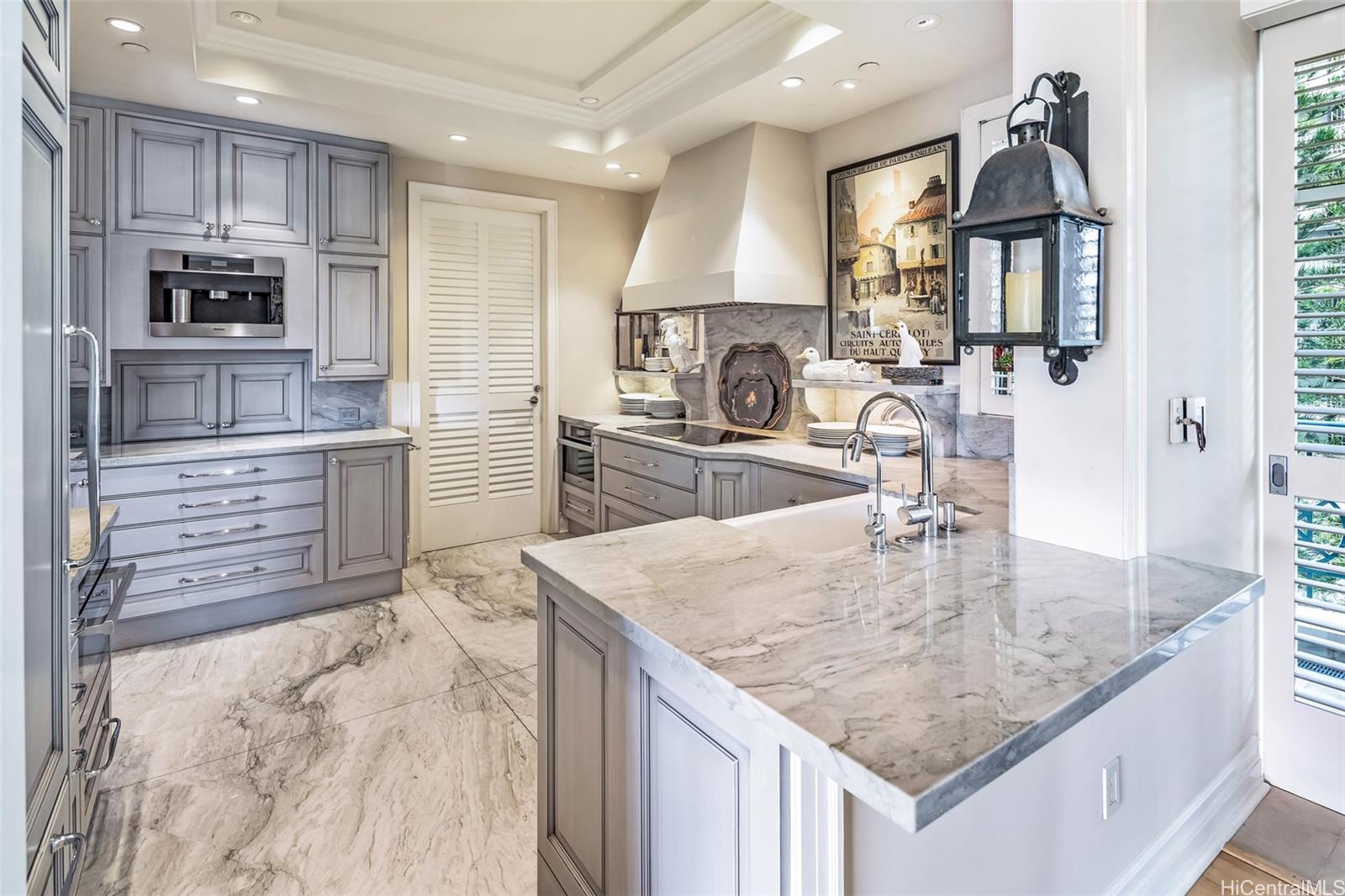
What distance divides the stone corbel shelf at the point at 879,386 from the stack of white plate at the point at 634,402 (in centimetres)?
161

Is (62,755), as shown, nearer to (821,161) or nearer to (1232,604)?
(1232,604)

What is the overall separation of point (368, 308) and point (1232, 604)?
4.01 meters

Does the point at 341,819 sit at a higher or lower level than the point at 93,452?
lower

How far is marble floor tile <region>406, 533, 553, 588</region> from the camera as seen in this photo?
13.8 feet

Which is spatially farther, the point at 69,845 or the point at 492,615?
the point at 492,615

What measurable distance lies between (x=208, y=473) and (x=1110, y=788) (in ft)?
12.1

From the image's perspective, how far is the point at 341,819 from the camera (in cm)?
199

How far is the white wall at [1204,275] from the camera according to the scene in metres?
1.49

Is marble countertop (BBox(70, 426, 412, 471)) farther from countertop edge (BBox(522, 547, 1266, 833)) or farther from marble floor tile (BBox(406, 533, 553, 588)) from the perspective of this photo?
countertop edge (BBox(522, 547, 1266, 833))

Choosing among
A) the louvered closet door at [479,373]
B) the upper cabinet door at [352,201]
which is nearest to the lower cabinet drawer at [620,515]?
the louvered closet door at [479,373]


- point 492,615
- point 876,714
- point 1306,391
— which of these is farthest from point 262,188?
point 1306,391

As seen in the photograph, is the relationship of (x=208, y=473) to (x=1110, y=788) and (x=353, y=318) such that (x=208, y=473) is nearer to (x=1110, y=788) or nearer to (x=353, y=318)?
(x=353, y=318)

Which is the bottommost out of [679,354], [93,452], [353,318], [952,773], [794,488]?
[952,773]

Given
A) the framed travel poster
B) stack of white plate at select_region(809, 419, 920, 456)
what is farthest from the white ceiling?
stack of white plate at select_region(809, 419, 920, 456)
